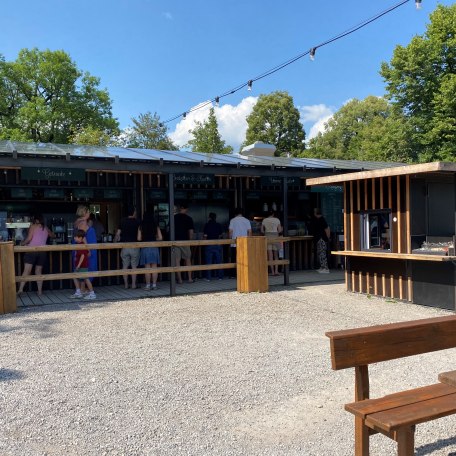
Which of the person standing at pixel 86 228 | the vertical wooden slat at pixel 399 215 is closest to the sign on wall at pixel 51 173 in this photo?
the person standing at pixel 86 228

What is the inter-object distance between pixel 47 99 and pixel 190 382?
32889 millimetres

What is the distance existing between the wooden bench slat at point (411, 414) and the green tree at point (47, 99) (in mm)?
31225

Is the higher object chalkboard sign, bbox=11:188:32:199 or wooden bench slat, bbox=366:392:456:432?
chalkboard sign, bbox=11:188:32:199

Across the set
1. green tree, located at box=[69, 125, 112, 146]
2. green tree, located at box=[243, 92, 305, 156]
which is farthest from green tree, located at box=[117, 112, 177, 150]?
green tree, located at box=[243, 92, 305, 156]

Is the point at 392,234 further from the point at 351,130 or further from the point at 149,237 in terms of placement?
the point at 351,130

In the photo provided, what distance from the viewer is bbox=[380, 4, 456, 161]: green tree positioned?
2284cm

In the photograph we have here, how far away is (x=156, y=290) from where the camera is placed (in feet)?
33.5

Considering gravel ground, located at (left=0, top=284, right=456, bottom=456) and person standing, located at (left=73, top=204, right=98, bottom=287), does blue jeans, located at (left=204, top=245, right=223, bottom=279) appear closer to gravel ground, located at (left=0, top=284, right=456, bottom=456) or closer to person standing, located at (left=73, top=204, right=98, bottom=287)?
person standing, located at (left=73, top=204, right=98, bottom=287)

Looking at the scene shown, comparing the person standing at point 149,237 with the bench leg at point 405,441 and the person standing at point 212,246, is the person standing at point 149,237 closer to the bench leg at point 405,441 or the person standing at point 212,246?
the person standing at point 212,246

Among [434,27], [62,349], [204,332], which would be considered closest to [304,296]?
[204,332]

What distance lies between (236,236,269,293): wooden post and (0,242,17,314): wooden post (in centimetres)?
414

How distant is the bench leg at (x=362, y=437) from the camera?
2789 mm

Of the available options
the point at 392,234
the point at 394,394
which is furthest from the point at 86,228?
the point at 394,394

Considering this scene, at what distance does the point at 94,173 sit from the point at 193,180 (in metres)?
3.00
